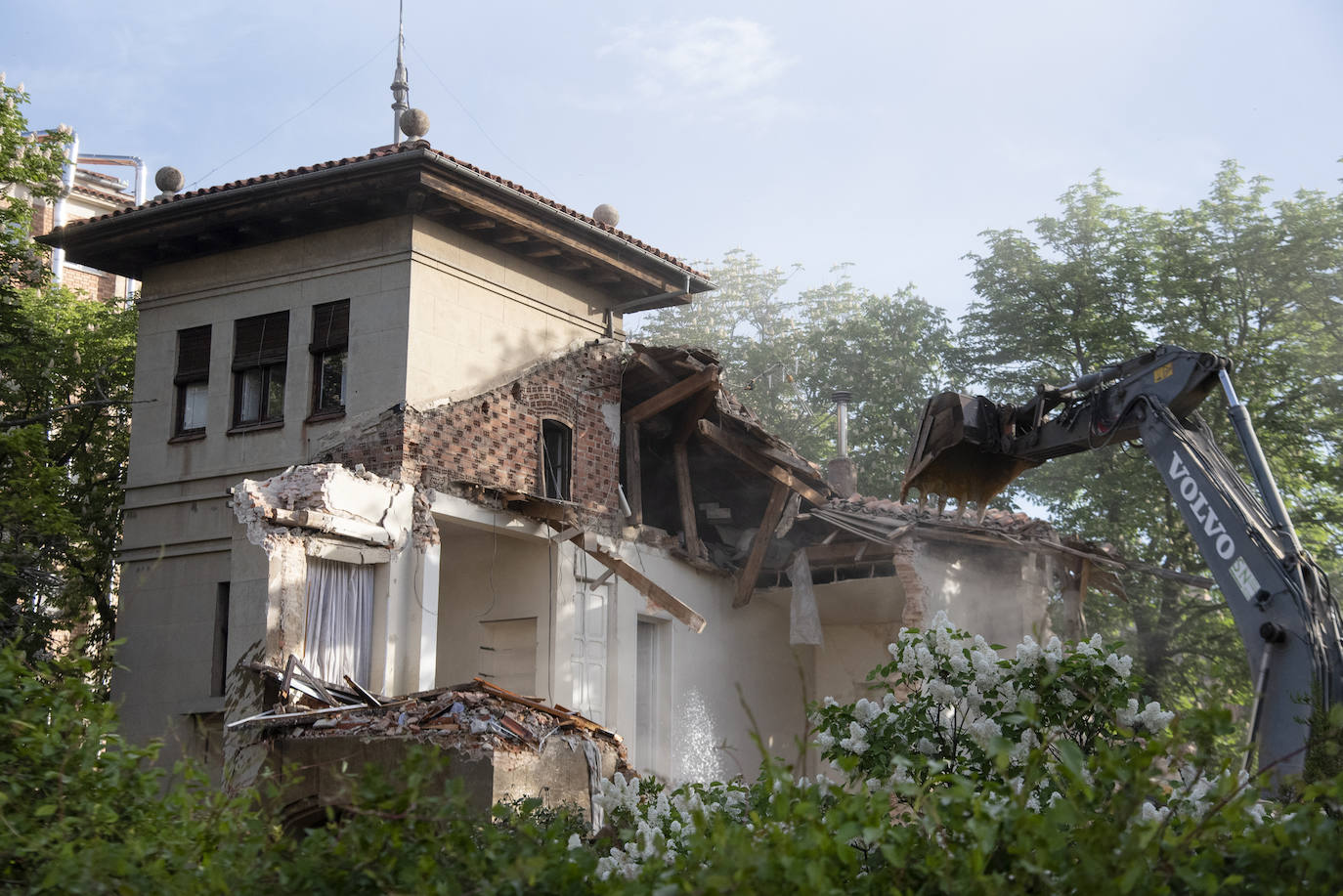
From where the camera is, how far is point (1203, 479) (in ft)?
32.7

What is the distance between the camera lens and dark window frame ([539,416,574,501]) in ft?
57.0

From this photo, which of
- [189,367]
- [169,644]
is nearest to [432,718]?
[169,644]

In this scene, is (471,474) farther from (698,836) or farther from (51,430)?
(51,430)

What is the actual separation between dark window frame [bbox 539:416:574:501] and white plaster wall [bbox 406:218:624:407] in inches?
36.4

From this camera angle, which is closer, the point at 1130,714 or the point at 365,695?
the point at 1130,714

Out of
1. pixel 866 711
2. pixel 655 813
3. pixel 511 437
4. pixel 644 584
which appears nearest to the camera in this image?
pixel 866 711

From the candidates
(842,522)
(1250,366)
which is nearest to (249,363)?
(842,522)

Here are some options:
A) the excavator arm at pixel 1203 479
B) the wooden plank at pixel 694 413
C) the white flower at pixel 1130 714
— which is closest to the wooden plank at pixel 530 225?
the wooden plank at pixel 694 413

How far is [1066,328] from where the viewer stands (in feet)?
85.7

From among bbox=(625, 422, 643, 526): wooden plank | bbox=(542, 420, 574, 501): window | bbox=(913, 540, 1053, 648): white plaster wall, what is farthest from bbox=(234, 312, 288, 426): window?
bbox=(913, 540, 1053, 648): white plaster wall

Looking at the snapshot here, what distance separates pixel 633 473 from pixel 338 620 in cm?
522

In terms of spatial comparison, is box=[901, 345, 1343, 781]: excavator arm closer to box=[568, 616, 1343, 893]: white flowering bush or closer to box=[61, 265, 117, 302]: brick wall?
box=[568, 616, 1343, 893]: white flowering bush

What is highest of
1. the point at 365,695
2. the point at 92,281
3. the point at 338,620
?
the point at 92,281

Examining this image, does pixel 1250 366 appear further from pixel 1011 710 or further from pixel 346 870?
pixel 346 870
